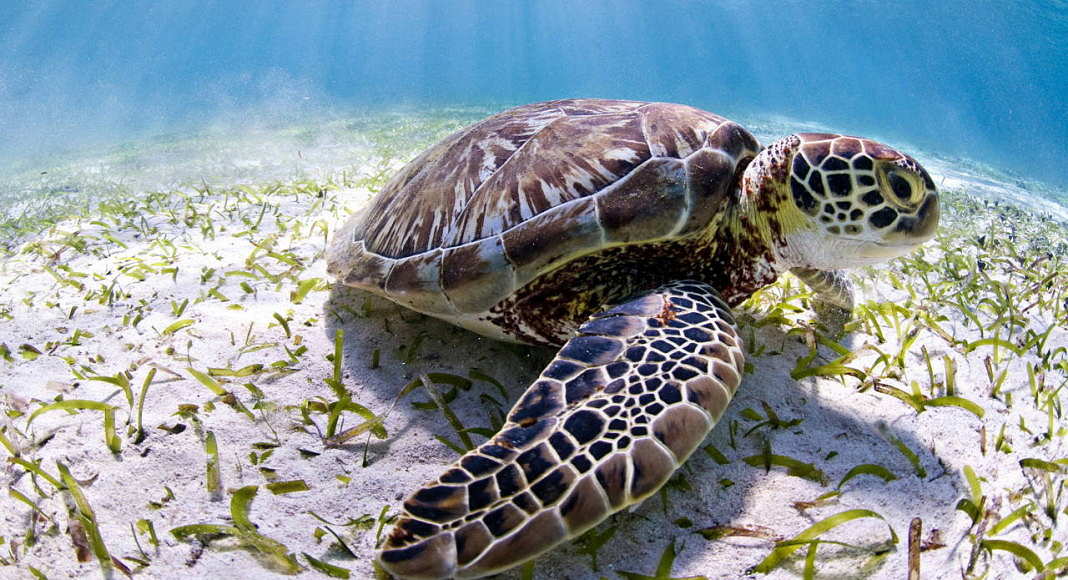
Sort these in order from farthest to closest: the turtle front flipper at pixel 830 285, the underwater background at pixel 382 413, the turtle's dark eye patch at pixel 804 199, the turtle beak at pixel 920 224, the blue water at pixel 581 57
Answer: the blue water at pixel 581 57 → the turtle front flipper at pixel 830 285 → the turtle's dark eye patch at pixel 804 199 → the turtle beak at pixel 920 224 → the underwater background at pixel 382 413

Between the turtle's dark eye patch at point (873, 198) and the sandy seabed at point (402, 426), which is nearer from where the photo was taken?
the sandy seabed at point (402, 426)

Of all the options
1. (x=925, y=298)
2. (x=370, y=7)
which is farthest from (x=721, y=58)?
(x=925, y=298)

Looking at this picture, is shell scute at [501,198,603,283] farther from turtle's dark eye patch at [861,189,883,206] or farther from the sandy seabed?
turtle's dark eye patch at [861,189,883,206]

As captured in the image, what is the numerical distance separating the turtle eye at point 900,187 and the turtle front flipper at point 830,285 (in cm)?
46

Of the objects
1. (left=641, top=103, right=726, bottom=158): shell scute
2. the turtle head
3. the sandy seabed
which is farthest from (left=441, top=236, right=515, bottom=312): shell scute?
the turtle head

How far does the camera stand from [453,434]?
1.64 m

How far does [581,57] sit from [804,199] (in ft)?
320

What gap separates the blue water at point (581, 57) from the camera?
39.3 meters

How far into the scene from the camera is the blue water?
39312 mm

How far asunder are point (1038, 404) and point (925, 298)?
33.8 inches

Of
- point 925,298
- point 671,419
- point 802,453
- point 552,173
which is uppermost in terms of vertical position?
point 552,173

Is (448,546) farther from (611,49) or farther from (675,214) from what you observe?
(611,49)

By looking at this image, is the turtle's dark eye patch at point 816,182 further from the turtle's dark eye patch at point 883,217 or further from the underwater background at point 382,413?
the underwater background at point 382,413

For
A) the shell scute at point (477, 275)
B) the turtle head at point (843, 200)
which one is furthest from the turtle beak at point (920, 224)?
the shell scute at point (477, 275)
